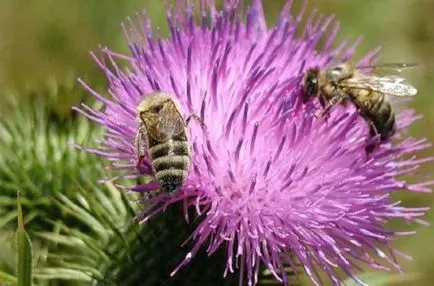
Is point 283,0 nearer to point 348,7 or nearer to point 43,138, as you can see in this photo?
point 348,7

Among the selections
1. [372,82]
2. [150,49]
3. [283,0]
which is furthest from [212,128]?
[283,0]

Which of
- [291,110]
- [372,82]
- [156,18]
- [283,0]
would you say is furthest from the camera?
[283,0]

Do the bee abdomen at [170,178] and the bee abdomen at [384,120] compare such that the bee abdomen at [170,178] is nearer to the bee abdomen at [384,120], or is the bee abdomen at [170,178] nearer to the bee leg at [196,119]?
the bee leg at [196,119]

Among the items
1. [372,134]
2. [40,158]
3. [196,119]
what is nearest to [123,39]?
[40,158]

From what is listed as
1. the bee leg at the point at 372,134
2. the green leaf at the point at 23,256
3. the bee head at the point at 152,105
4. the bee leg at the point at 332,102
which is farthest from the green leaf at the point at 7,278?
the bee leg at the point at 372,134

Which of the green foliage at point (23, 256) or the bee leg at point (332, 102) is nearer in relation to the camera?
the green foliage at point (23, 256)

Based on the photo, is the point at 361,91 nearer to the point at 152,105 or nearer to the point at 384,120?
the point at 384,120

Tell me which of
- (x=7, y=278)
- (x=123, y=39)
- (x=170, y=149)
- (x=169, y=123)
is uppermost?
(x=123, y=39)
